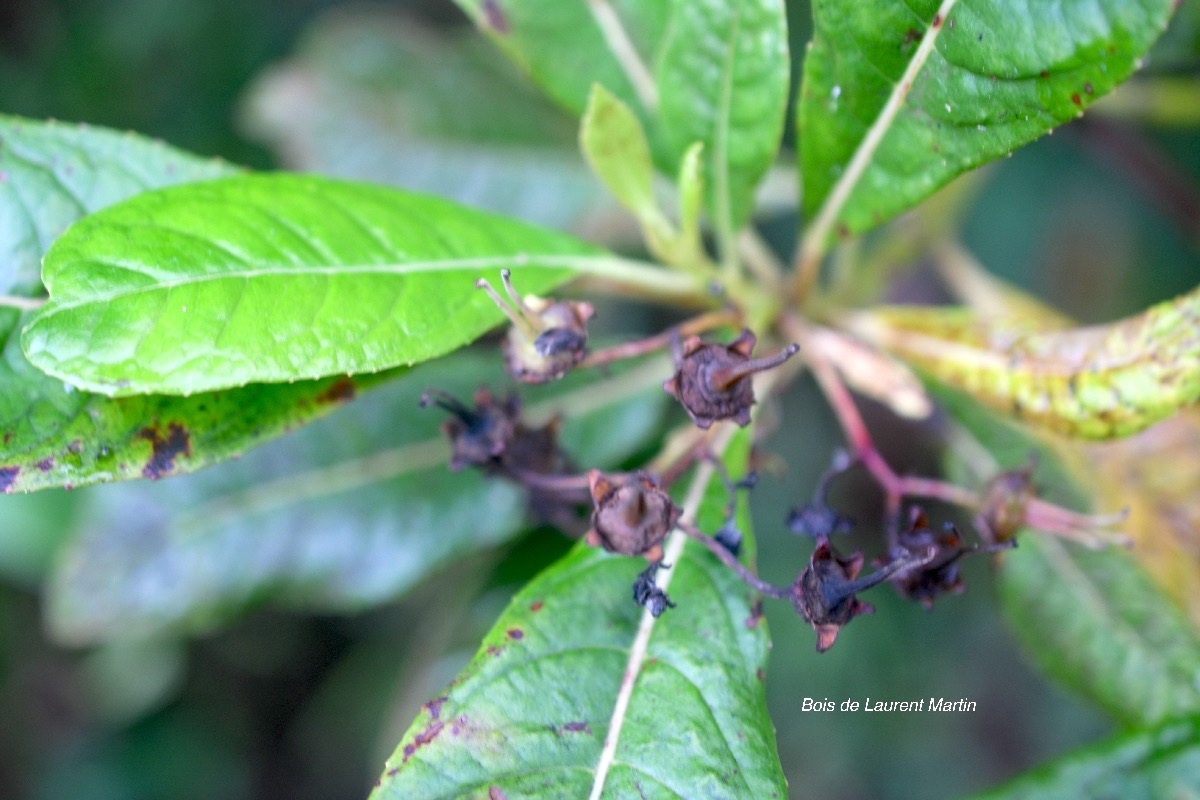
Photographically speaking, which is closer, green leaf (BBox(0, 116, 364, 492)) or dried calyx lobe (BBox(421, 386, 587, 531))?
green leaf (BBox(0, 116, 364, 492))

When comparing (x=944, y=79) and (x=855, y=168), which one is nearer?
(x=944, y=79)

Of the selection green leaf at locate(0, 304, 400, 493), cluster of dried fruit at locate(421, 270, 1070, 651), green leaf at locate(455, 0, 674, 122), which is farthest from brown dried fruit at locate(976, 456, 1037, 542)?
green leaf at locate(0, 304, 400, 493)

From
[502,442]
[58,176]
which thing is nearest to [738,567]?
[502,442]

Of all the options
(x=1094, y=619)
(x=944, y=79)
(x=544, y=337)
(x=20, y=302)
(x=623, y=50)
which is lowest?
(x=20, y=302)

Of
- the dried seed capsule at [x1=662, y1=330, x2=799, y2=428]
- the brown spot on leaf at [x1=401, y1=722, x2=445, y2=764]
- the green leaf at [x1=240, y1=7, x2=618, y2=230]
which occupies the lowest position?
the brown spot on leaf at [x1=401, y1=722, x2=445, y2=764]

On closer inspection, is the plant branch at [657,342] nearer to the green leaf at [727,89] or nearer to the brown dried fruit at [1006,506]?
the green leaf at [727,89]

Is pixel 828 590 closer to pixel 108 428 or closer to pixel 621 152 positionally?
pixel 621 152

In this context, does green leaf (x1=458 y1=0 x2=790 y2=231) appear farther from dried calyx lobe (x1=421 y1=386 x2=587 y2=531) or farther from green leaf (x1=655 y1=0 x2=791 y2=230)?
dried calyx lobe (x1=421 y1=386 x2=587 y2=531)
